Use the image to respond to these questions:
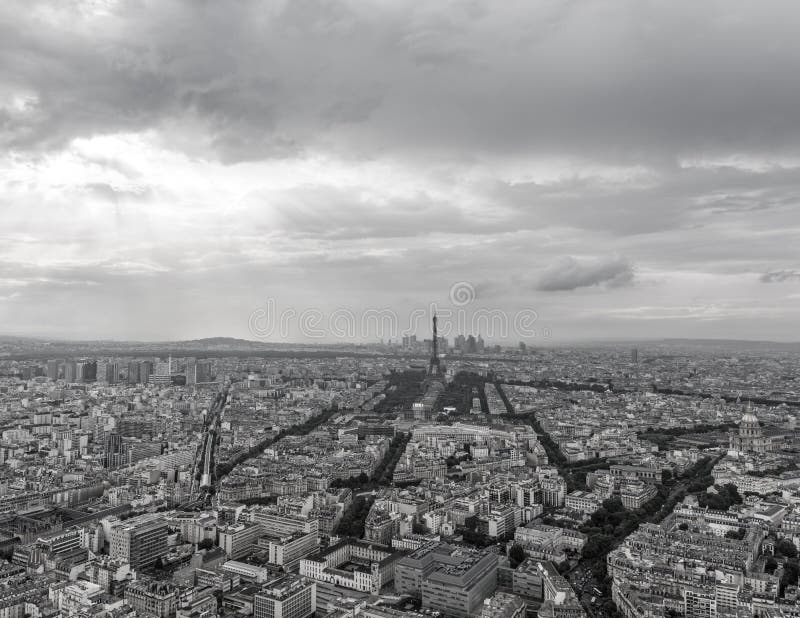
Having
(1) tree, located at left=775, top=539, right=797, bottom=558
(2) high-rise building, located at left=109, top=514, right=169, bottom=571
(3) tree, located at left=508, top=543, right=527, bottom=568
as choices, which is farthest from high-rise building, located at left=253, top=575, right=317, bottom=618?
(1) tree, located at left=775, top=539, right=797, bottom=558

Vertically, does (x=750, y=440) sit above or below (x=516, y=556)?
above

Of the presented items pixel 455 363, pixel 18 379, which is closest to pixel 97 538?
pixel 18 379

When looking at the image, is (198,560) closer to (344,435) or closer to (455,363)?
(344,435)

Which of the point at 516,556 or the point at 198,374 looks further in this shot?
the point at 198,374

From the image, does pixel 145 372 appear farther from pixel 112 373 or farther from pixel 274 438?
pixel 274 438

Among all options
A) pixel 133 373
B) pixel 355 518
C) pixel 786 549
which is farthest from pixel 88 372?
pixel 786 549

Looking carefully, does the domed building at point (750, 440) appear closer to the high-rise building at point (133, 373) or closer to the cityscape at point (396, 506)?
the cityscape at point (396, 506)

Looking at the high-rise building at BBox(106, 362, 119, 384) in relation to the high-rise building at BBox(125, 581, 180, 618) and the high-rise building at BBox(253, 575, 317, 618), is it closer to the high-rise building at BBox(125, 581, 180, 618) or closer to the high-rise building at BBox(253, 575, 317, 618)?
the high-rise building at BBox(125, 581, 180, 618)
